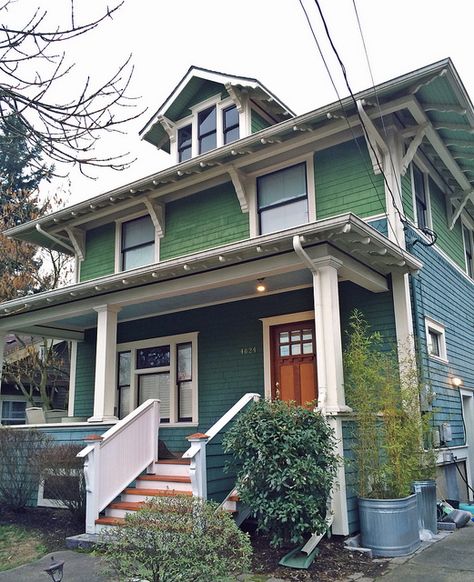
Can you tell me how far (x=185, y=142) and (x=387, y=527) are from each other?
874 centimetres

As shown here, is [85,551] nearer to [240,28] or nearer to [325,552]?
[325,552]

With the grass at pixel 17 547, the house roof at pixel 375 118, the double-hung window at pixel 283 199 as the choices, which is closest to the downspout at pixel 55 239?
the house roof at pixel 375 118

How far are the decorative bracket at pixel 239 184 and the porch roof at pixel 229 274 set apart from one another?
1.59 m

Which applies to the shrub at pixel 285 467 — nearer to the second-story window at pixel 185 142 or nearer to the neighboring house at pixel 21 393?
the second-story window at pixel 185 142

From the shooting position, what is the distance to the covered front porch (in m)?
6.43

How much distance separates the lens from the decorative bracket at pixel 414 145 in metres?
8.00

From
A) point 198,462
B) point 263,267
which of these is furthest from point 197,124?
point 198,462

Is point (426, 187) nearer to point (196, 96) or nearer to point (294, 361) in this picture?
point (294, 361)

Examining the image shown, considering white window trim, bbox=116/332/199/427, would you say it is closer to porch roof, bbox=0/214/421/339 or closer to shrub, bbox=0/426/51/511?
porch roof, bbox=0/214/421/339

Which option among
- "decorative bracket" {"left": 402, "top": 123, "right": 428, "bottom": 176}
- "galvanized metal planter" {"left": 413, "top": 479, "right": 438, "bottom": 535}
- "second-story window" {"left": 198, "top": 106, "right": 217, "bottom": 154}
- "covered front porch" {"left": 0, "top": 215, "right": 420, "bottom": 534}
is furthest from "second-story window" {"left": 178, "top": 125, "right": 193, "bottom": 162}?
"galvanized metal planter" {"left": 413, "top": 479, "right": 438, "bottom": 535}

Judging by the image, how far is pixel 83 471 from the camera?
7000 millimetres

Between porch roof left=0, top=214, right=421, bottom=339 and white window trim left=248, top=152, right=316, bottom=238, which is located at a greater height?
white window trim left=248, top=152, right=316, bottom=238

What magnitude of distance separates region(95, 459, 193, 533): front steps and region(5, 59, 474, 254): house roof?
500 cm

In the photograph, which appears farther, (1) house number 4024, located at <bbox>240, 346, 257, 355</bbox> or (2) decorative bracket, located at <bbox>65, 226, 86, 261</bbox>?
(2) decorative bracket, located at <bbox>65, 226, 86, 261</bbox>
